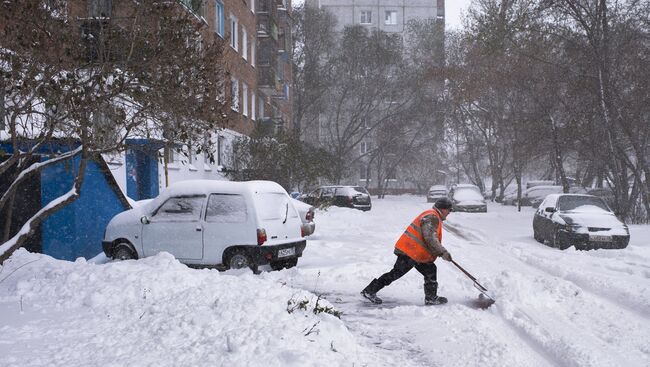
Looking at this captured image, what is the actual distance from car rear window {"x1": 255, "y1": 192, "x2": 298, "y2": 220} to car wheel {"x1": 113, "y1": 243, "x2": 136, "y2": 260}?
2647 mm

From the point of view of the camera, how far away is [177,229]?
948 centimetres

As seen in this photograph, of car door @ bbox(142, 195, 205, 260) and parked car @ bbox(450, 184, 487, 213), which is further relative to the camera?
parked car @ bbox(450, 184, 487, 213)

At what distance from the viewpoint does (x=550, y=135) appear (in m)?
26.0

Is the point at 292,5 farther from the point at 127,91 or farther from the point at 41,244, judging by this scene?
the point at 127,91

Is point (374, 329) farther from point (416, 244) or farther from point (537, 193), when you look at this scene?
point (537, 193)

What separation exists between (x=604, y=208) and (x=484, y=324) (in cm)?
1042

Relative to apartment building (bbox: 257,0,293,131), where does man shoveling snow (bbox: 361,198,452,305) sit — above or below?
below

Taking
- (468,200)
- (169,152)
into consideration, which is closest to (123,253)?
(169,152)

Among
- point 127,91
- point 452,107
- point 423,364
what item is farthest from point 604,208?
point 452,107

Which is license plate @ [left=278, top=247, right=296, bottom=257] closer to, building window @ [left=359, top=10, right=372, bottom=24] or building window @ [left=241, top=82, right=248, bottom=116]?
building window @ [left=241, top=82, right=248, bottom=116]

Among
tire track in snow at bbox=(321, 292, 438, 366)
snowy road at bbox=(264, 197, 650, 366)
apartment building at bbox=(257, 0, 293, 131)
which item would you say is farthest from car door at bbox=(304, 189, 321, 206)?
tire track in snow at bbox=(321, 292, 438, 366)

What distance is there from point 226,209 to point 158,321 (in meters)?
4.07

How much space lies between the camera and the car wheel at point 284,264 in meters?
9.84

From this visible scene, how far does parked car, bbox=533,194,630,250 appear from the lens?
13.2m
